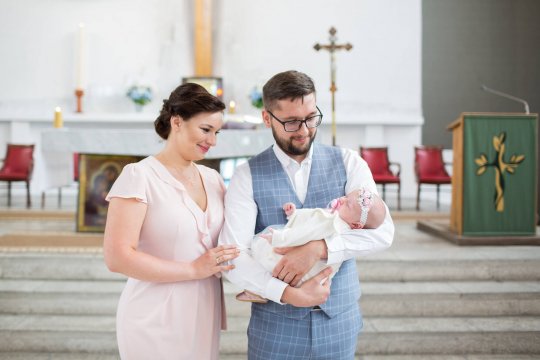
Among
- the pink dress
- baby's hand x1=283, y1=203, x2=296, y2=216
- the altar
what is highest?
the altar

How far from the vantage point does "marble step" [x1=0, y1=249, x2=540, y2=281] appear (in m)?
3.48

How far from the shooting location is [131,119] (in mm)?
7172

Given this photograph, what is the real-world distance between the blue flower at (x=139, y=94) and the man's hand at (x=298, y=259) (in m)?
6.09

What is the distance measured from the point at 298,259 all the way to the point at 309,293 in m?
0.09

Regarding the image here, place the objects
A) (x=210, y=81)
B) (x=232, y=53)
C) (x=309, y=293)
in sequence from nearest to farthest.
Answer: (x=309, y=293)
(x=210, y=81)
(x=232, y=53)

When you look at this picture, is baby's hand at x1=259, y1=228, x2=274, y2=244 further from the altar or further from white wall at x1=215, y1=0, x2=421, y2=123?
white wall at x1=215, y1=0, x2=421, y2=123

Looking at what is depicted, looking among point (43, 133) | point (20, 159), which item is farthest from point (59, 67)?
point (43, 133)

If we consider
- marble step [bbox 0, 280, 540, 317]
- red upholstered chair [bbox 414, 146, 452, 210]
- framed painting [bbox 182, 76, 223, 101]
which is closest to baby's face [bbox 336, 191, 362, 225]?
marble step [bbox 0, 280, 540, 317]

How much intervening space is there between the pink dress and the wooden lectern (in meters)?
3.25

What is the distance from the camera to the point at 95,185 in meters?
4.11

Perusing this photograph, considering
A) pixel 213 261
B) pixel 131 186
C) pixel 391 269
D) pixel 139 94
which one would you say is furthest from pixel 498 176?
pixel 139 94

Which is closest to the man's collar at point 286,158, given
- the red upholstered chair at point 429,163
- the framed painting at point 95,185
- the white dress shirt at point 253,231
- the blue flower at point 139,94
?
the white dress shirt at point 253,231

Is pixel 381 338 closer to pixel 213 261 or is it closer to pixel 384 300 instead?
pixel 384 300

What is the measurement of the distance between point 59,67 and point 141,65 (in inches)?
48.4
